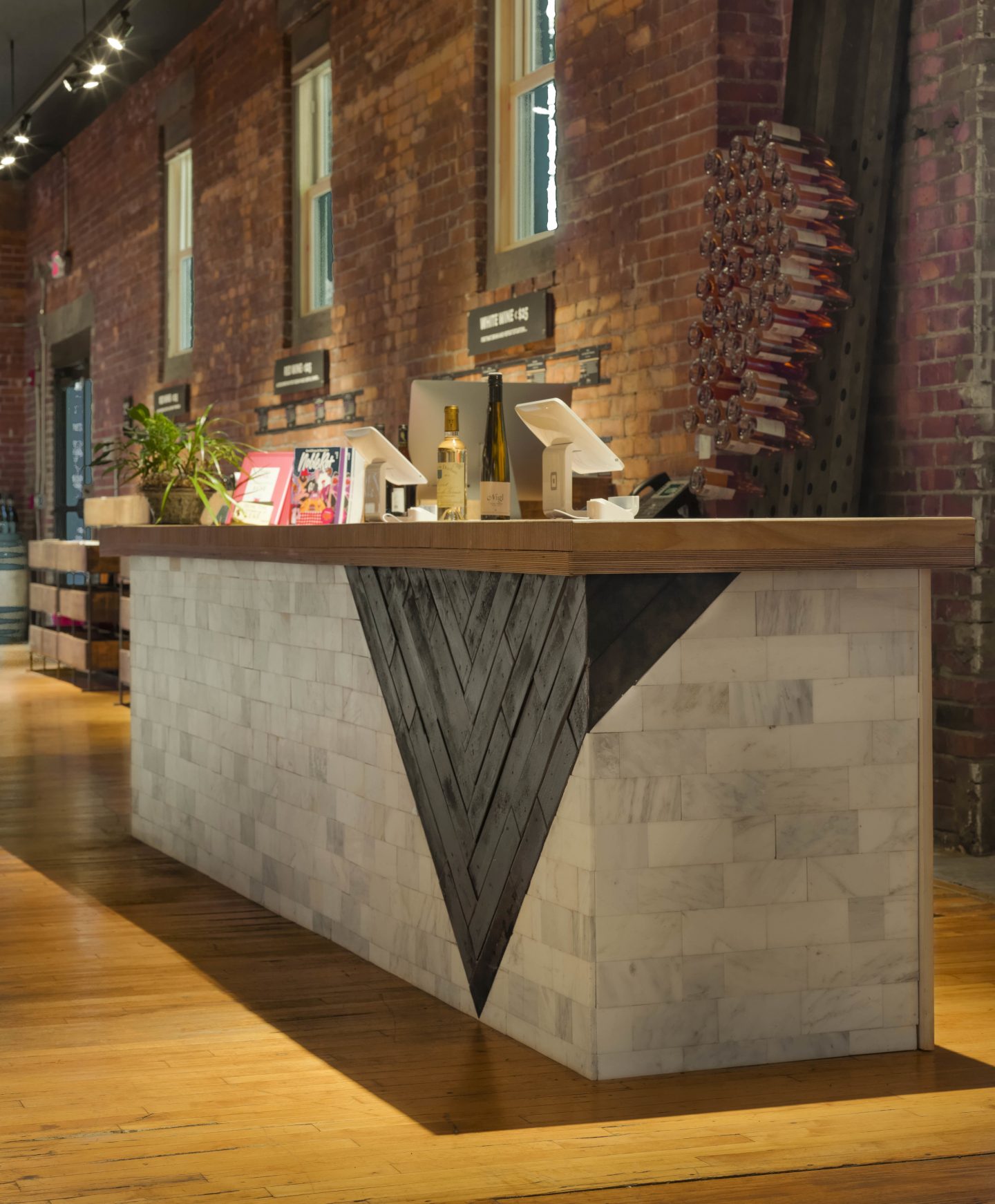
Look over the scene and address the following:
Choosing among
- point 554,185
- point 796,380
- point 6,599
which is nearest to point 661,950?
point 796,380

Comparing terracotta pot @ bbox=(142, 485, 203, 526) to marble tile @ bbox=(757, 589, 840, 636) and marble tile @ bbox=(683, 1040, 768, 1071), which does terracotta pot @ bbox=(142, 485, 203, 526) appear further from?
marble tile @ bbox=(683, 1040, 768, 1071)

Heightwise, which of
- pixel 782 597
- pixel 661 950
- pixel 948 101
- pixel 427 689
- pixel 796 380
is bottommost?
pixel 661 950

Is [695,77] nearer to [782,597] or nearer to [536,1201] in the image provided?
[782,597]

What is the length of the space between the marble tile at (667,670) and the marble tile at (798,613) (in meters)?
0.16

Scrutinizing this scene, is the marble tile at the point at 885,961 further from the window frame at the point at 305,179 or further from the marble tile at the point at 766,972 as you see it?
the window frame at the point at 305,179

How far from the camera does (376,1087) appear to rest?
2.84 meters

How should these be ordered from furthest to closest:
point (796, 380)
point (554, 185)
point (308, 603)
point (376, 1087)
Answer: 1. point (554, 185)
2. point (796, 380)
3. point (308, 603)
4. point (376, 1087)

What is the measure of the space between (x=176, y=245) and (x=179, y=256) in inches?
4.7

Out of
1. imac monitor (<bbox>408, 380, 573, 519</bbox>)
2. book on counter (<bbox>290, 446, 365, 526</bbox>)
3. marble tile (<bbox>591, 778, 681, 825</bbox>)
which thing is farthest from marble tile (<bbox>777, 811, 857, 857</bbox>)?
book on counter (<bbox>290, 446, 365, 526</bbox>)

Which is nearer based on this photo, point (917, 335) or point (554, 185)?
point (917, 335)

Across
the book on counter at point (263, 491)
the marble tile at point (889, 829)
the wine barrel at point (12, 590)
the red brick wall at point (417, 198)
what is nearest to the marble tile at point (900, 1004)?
the marble tile at point (889, 829)

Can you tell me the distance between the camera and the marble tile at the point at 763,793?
286cm

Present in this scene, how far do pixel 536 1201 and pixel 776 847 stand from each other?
86 cm

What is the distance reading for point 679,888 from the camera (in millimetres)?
2850
